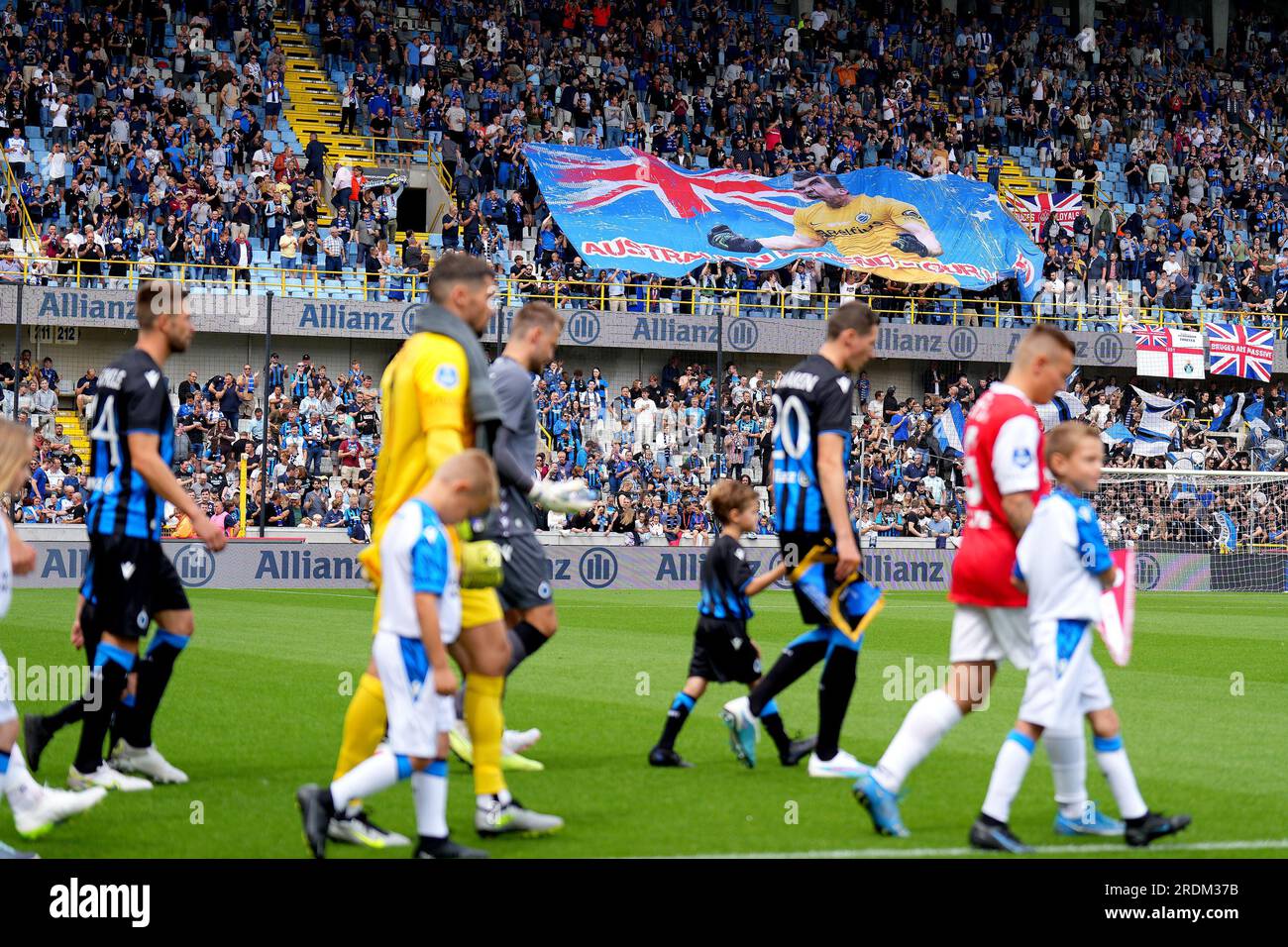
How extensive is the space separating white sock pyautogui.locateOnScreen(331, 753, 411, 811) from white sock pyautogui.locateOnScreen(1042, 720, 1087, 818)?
249 centimetres

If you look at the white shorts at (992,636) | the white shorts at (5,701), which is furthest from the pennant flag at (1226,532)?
the white shorts at (5,701)

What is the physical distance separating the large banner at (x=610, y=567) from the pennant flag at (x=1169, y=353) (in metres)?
5.96

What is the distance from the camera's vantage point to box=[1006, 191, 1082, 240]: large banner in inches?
1633

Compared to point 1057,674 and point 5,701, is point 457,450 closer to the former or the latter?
point 5,701

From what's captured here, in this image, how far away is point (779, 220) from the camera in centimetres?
Result: 3803

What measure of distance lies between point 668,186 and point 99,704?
31194 mm

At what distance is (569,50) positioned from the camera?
41.5 m

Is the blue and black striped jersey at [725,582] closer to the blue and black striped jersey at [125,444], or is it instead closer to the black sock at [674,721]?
the black sock at [674,721]

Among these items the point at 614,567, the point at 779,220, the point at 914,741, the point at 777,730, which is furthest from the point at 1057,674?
the point at 779,220

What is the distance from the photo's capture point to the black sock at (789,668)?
821 centimetres

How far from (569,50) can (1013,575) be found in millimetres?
36729

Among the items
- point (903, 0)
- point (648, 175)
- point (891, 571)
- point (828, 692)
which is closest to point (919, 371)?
point (648, 175)

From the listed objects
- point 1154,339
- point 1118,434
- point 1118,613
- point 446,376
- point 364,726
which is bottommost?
point 364,726

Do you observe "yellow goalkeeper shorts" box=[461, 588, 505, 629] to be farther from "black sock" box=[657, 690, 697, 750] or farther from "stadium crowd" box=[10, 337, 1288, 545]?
"stadium crowd" box=[10, 337, 1288, 545]
